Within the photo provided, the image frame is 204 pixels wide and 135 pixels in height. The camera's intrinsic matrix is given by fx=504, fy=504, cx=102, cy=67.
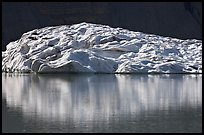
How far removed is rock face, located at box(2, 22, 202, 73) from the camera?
1622cm

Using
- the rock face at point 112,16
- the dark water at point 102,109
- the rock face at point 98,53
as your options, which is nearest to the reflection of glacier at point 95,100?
the dark water at point 102,109

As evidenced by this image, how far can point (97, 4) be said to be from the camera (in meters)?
31.5

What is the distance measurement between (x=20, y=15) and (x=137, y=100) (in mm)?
24160

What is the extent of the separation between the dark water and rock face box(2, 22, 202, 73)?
592cm

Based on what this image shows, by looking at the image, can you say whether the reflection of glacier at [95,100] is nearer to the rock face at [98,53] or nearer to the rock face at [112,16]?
the rock face at [98,53]

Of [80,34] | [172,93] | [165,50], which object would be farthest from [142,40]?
[172,93]

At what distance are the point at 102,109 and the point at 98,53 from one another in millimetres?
9974

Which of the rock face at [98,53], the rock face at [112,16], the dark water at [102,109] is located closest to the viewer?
the dark water at [102,109]

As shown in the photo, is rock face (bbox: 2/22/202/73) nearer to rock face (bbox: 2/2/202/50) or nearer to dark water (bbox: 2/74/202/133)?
dark water (bbox: 2/74/202/133)

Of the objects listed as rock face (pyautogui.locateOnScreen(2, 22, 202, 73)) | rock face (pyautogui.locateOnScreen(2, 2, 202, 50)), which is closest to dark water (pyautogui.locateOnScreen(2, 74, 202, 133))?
rock face (pyautogui.locateOnScreen(2, 22, 202, 73))

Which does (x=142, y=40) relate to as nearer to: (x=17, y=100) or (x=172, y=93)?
(x=172, y=93)

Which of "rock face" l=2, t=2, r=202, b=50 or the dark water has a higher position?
"rock face" l=2, t=2, r=202, b=50

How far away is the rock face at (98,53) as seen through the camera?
1622 cm

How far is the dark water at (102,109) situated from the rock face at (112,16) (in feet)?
67.7
